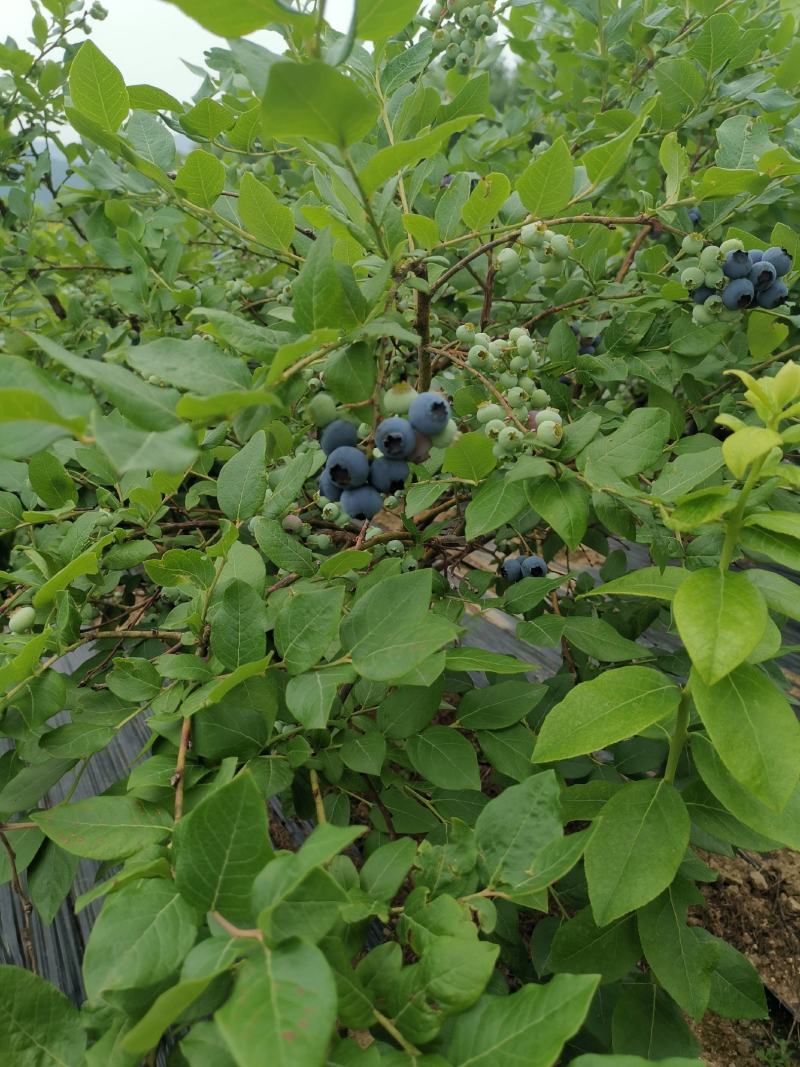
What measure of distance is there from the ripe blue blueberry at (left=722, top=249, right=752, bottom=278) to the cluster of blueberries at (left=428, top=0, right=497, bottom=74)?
73 cm

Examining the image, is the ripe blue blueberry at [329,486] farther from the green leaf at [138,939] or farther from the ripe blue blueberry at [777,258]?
the ripe blue blueberry at [777,258]

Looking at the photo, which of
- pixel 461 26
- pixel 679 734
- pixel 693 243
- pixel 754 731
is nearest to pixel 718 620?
pixel 754 731

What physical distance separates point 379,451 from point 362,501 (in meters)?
0.05

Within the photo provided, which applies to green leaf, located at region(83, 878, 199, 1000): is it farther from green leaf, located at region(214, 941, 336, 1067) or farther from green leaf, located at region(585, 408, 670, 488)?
green leaf, located at region(585, 408, 670, 488)

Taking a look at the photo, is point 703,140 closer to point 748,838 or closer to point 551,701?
point 551,701

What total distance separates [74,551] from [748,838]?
0.81 meters

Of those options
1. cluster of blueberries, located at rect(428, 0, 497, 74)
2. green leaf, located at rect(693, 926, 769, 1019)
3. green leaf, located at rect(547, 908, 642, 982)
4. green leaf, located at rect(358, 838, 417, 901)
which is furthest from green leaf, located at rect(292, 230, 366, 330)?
cluster of blueberries, located at rect(428, 0, 497, 74)

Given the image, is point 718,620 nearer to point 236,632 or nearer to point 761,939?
point 236,632

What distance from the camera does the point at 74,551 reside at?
0.85m

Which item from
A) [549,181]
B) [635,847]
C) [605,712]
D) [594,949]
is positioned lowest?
[594,949]

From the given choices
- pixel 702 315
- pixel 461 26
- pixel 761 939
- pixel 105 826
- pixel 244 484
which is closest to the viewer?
pixel 105 826

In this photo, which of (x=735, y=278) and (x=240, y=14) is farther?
(x=735, y=278)

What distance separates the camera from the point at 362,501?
25.6 inches

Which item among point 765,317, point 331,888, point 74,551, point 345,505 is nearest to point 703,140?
point 765,317
